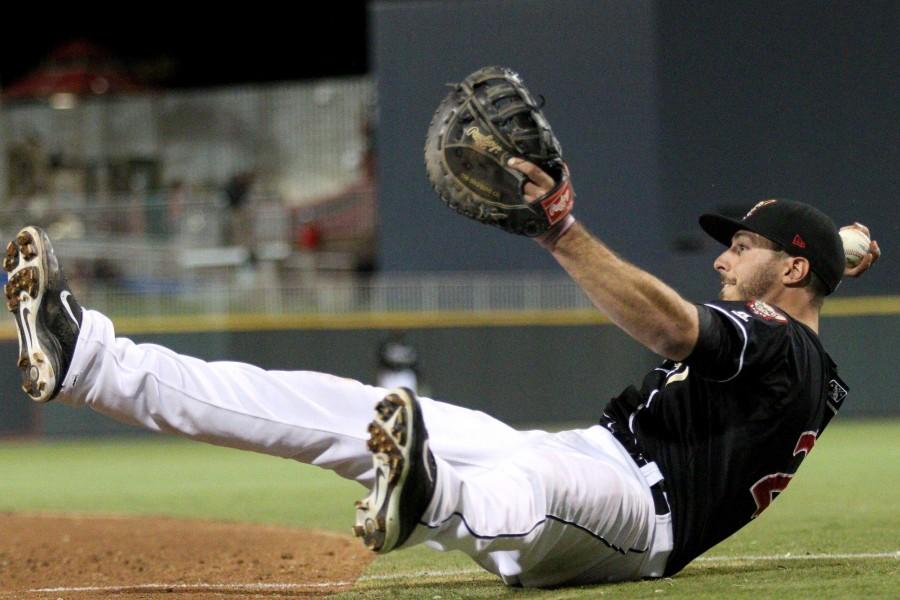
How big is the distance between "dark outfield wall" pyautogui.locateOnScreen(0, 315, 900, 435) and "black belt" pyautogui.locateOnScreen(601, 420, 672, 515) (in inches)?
387

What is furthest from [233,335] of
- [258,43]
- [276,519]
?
[258,43]

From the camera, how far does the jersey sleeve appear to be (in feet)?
9.62

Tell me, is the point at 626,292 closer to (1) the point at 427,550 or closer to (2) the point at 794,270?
(2) the point at 794,270

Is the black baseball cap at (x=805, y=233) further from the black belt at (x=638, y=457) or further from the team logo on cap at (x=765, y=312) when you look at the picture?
the black belt at (x=638, y=457)

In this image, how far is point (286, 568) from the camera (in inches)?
175

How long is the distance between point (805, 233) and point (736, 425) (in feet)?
1.83

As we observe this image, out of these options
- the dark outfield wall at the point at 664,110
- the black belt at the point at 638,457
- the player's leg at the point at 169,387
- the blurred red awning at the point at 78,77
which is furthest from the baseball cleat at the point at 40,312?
the blurred red awning at the point at 78,77

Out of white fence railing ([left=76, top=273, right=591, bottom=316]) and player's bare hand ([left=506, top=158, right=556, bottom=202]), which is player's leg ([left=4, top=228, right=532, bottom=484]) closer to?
player's bare hand ([left=506, top=158, right=556, bottom=202])

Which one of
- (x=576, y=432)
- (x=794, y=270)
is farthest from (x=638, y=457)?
(x=794, y=270)

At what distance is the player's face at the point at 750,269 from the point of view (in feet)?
11.1

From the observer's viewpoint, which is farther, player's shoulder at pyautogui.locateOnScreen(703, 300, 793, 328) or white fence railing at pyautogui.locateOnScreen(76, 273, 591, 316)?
white fence railing at pyautogui.locateOnScreen(76, 273, 591, 316)

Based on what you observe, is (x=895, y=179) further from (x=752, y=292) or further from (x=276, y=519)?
(x=752, y=292)

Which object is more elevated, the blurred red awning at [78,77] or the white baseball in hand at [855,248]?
the blurred red awning at [78,77]

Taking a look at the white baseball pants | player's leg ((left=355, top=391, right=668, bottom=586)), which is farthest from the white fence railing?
the white baseball pants
